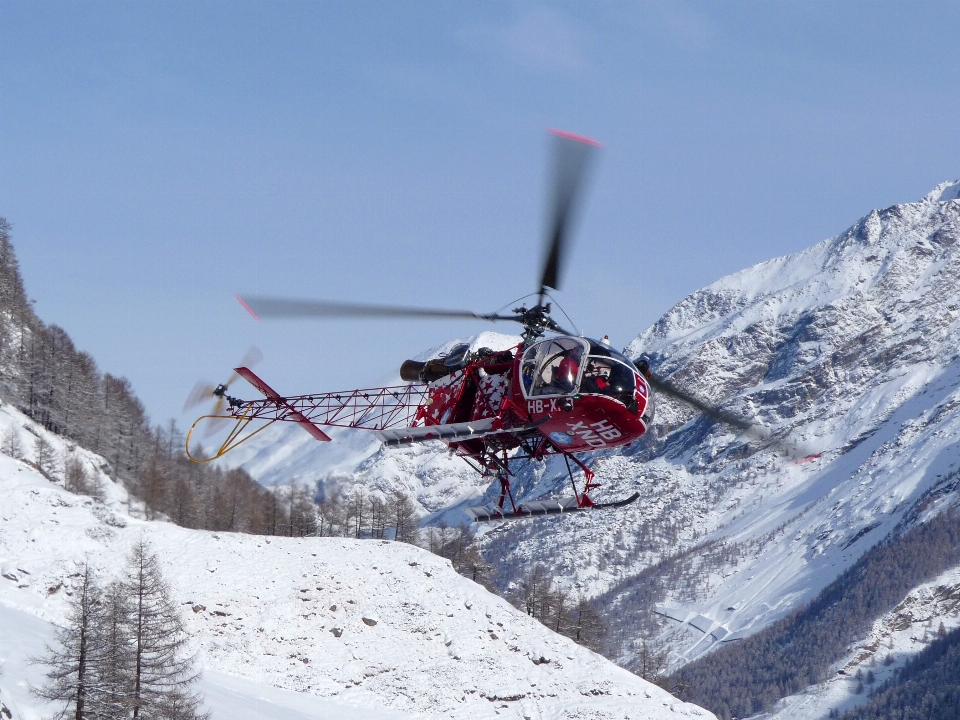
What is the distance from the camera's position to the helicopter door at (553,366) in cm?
3553

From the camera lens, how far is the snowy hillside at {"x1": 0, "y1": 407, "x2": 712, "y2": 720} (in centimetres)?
5900

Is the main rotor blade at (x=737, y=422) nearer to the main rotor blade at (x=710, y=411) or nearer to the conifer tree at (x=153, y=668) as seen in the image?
the main rotor blade at (x=710, y=411)

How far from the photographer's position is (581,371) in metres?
35.6

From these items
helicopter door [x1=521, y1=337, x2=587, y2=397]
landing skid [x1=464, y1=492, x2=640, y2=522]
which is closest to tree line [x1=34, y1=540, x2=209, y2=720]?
landing skid [x1=464, y1=492, x2=640, y2=522]

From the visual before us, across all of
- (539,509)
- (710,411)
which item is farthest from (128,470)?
(710,411)

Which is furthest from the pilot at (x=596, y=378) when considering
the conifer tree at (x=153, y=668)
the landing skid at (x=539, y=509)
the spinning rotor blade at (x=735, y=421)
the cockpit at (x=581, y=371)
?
the conifer tree at (x=153, y=668)

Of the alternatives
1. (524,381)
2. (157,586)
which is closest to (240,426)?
(157,586)

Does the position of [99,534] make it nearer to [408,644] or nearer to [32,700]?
[408,644]

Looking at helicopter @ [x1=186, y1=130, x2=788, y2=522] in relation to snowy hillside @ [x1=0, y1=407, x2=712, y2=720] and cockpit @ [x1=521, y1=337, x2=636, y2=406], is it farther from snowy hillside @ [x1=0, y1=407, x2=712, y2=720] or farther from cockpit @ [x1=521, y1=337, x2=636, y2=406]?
snowy hillside @ [x1=0, y1=407, x2=712, y2=720]

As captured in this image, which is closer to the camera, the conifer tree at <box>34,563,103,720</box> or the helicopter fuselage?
the helicopter fuselage

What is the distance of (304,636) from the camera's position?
206 feet

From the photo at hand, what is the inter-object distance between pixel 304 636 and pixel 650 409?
32.0m

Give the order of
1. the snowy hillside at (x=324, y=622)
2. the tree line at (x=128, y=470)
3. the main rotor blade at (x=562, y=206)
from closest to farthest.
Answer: the main rotor blade at (x=562, y=206), the snowy hillside at (x=324, y=622), the tree line at (x=128, y=470)

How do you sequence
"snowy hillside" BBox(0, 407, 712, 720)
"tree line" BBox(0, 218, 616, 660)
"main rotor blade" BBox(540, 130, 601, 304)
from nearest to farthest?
"main rotor blade" BBox(540, 130, 601, 304)
"snowy hillside" BBox(0, 407, 712, 720)
"tree line" BBox(0, 218, 616, 660)
